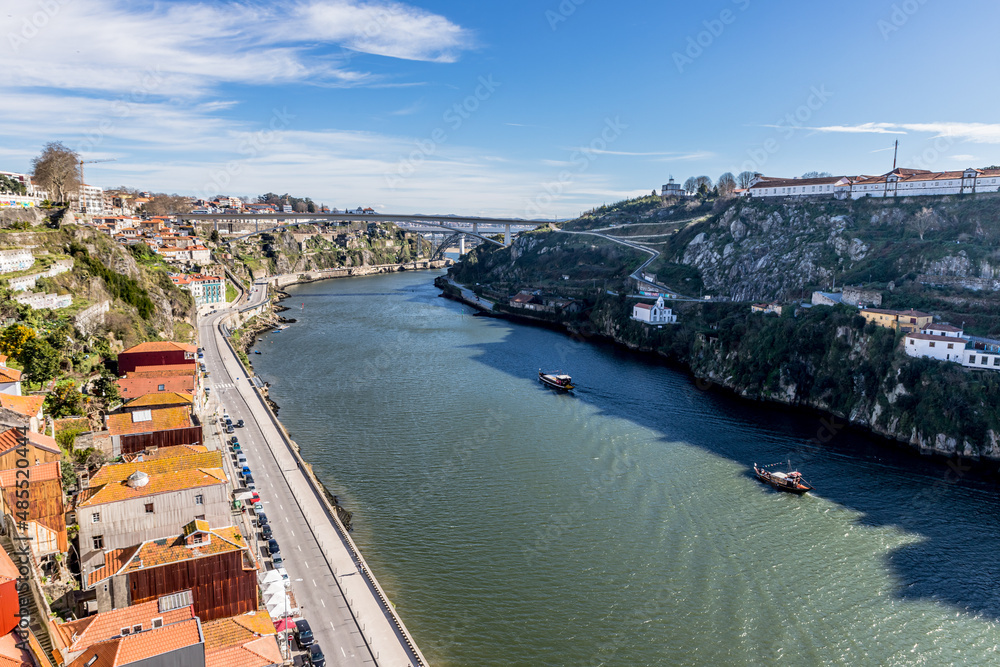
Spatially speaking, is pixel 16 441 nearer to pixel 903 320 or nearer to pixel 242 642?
pixel 242 642

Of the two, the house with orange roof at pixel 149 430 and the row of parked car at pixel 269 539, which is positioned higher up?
the house with orange roof at pixel 149 430

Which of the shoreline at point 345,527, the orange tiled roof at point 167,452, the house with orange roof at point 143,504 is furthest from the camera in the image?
the orange tiled roof at point 167,452

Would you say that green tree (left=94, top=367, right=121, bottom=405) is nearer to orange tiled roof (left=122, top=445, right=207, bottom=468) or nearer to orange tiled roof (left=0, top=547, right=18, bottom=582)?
orange tiled roof (left=122, top=445, right=207, bottom=468)

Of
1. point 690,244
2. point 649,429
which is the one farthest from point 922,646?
point 690,244

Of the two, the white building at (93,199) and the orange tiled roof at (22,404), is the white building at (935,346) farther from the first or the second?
the white building at (93,199)

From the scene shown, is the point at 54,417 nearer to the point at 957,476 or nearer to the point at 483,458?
the point at 483,458

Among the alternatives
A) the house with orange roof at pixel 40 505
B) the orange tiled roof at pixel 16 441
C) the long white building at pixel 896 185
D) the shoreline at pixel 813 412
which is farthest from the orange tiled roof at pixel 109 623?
the long white building at pixel 896 185
